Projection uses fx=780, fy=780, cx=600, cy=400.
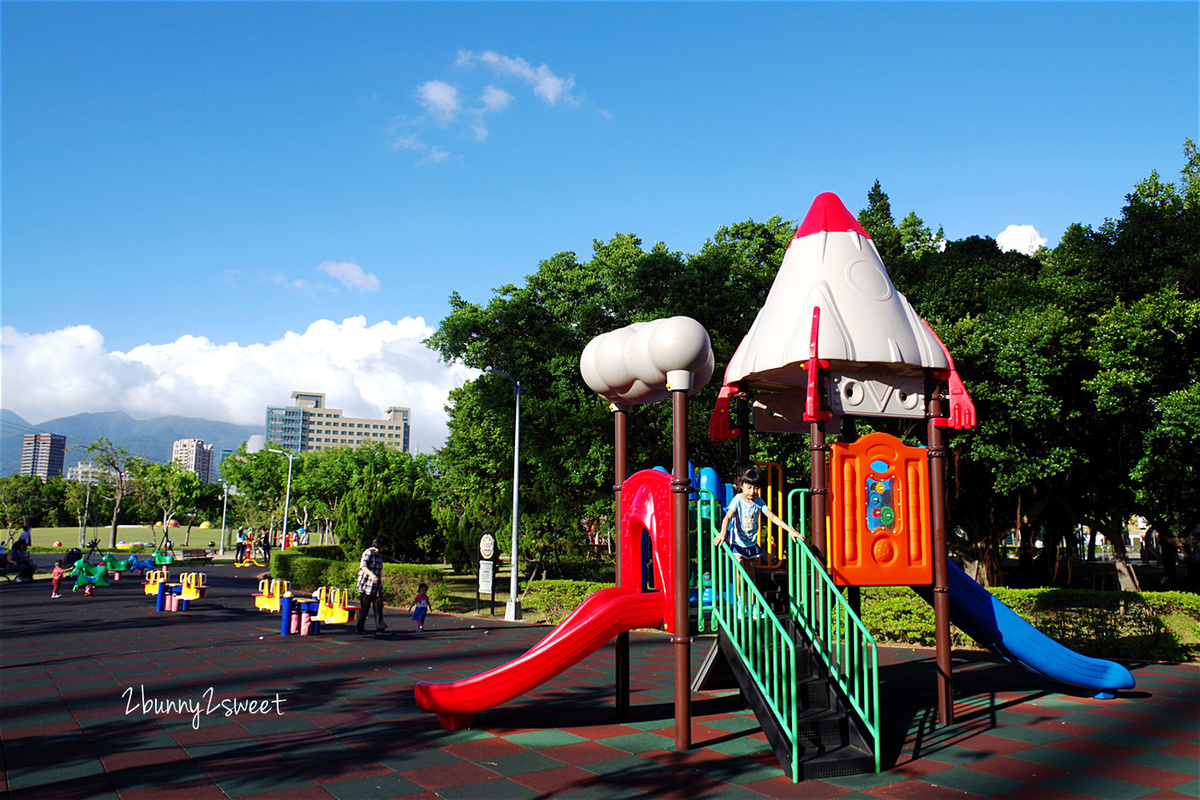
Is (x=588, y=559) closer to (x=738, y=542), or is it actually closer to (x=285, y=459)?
(x=738, y=542)

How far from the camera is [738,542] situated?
299 inches

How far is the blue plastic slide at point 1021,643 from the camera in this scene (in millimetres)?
8797

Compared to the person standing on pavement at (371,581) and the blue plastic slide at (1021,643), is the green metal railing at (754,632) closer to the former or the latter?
the blue plastic slide at (1021,643)

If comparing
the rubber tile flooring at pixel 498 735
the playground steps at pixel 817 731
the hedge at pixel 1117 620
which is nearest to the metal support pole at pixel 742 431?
the rubber tile flooring at pixel 498 735

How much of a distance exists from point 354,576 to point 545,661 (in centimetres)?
1704

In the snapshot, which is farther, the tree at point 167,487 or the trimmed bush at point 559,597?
the tree at point 167,487

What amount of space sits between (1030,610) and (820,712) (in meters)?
8.71

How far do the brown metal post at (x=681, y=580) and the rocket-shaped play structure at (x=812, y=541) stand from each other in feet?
0.05

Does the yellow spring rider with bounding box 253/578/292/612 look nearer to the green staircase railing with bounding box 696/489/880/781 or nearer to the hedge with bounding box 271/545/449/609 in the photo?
the hedge with bounding box 271/545/449/609

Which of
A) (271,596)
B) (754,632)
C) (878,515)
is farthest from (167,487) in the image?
(878,515)

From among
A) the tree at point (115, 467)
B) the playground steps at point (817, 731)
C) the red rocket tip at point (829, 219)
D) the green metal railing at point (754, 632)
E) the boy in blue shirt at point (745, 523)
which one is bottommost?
the playground steps at point (817, 731)

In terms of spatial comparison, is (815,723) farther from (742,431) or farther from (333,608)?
(333,608)

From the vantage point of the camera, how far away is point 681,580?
23.0 ft

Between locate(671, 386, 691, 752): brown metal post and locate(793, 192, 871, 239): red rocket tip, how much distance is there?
3.20m
